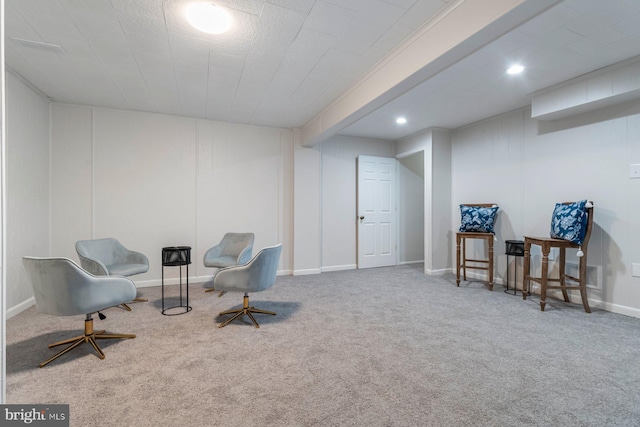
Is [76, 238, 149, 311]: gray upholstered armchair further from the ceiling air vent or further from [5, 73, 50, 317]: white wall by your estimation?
the ceiling air vent

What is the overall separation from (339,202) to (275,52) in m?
3.21

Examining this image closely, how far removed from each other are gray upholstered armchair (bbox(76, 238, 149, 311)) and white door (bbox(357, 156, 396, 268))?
3602 millimetres

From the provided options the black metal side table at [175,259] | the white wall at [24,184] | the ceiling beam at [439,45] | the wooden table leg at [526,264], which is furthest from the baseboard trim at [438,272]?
the white wall at [24,184]

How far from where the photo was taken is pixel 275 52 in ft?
8.89

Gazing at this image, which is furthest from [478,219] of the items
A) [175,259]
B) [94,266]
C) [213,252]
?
[94,266]

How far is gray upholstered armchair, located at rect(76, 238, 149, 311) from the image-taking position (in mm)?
3262

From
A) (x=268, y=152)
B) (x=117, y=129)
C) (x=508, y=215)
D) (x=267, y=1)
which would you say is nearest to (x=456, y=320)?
(x=508, y=215)

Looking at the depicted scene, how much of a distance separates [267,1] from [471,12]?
1357 millimetres

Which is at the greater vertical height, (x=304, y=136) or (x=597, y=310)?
(x=304, y=136)

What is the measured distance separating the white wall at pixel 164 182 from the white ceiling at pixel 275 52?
0.42 meters

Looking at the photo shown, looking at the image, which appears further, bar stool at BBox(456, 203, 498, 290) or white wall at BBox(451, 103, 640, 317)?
bar stool at BBox(456, 203, 498, 290)

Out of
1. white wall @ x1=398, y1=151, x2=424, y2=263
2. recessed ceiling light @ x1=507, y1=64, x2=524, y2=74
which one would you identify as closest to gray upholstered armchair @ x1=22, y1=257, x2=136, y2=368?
recessed ceiling light @ x1=507, y1=64, x2=524, y2=74

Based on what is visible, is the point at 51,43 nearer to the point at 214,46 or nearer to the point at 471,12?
the point at 214,46

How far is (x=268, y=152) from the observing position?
16.8 ft
